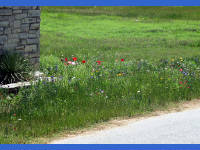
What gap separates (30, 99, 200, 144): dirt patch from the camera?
589 cm

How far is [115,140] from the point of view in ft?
18.3

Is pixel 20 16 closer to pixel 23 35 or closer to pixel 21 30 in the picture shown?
pixel 21 30

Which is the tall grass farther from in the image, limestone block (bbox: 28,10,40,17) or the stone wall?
limestone block (bbox: 28,10,40,17)

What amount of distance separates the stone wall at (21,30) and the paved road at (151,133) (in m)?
4.31

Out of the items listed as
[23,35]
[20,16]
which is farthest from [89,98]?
[20,16]

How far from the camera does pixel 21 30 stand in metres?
9.40

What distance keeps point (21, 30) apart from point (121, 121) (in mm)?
4284

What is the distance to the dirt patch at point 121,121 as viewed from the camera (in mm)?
5887

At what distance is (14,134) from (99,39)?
13822mm

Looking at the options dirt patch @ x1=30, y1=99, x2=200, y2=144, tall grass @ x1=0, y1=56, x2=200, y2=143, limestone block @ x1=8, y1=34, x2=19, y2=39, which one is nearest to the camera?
dirt patch @ x1=30, y1=99, x2=200, y2=144

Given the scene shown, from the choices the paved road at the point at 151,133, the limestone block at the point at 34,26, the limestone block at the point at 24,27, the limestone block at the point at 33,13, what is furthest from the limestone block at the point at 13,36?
the paved road at the point at 151,133

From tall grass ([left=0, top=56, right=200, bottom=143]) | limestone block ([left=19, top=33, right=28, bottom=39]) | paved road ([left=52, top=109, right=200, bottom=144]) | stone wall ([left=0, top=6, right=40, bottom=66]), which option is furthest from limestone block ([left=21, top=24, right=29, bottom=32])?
paved road ([left=52, top=109, right=200, bottom=144])

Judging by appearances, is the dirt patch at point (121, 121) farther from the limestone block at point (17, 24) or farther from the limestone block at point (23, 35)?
the limestone block at point (17, 24)

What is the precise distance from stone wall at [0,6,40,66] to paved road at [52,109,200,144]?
14.1ft
